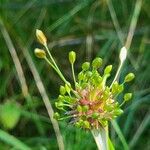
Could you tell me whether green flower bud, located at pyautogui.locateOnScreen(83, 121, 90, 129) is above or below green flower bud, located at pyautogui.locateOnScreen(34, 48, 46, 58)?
below

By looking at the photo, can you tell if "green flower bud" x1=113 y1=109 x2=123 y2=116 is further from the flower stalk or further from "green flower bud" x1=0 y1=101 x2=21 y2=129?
"green flower bud" x1=0 y1=101 x2=21 y2=129

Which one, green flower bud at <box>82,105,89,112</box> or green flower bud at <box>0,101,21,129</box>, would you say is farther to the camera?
green flower bud at <box>0,101,21,129</box>

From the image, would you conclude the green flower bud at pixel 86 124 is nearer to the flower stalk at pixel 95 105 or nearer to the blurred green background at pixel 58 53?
the flower stalk at pixel 95 105

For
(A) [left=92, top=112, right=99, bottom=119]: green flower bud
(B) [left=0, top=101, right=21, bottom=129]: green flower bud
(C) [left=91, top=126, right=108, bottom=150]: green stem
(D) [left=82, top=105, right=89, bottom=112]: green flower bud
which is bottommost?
(C) [left=91, top=126, right=108, bottom=150]: green stem

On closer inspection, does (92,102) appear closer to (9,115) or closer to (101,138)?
(101,138)

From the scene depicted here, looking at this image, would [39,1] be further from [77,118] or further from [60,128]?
[77,118]

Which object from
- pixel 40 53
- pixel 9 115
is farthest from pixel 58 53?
pixel 40 53

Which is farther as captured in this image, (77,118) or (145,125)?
(145,125)

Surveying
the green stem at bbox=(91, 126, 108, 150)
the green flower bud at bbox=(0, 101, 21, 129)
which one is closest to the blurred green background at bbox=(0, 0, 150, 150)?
the green flower bud at bbox=(0, 101, 21, 129)

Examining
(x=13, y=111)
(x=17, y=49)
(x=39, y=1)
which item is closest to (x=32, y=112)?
(x=13, y=111)
